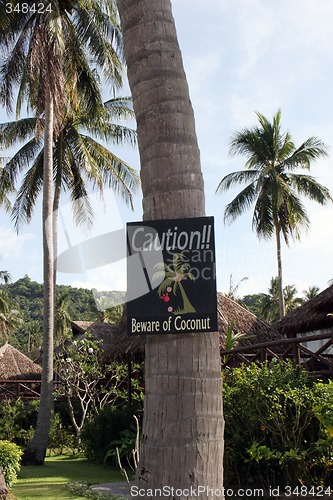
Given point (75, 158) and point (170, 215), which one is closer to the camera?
point (170, 215)

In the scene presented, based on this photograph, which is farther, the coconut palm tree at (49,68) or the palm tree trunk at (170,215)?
the coconut palm tree at (49,68)

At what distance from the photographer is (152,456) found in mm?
2602

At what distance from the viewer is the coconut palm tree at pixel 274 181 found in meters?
24.4

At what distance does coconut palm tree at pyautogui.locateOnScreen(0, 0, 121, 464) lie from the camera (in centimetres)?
1324

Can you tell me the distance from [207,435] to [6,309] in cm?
4136

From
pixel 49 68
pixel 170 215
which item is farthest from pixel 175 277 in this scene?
pixel 49 68

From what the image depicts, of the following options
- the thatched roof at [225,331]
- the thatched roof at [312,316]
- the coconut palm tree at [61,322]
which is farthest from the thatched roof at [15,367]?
the coconut palm tree at [61,322]

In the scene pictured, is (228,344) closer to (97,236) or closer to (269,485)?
(269,485)

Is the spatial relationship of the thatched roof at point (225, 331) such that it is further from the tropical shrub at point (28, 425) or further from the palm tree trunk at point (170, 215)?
the palm tree trunk at point (170, 215)

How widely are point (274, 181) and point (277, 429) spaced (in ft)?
59.5

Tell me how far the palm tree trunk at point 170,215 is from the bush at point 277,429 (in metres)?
4.04

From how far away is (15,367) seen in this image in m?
23.8

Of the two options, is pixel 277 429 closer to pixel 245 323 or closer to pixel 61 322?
pixel 245 323

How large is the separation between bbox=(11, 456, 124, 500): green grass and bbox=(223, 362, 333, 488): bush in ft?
7.98
